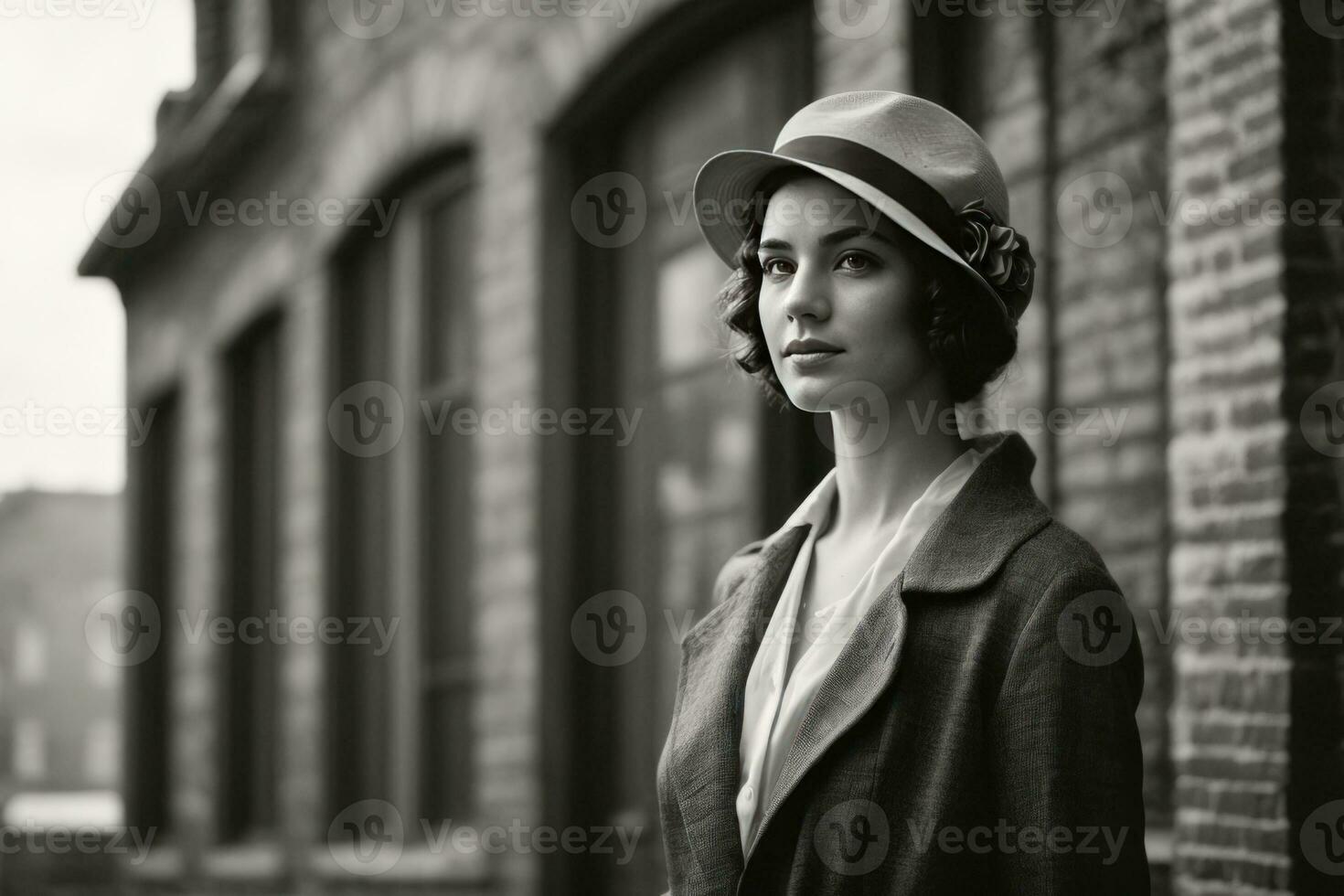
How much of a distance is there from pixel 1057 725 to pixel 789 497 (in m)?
3.44

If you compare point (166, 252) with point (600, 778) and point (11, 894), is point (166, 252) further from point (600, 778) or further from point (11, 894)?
point (600, 778)

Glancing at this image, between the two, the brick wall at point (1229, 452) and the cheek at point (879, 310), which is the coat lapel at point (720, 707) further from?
the brick wall at point (1229, 452)

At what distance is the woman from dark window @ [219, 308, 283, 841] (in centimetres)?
786

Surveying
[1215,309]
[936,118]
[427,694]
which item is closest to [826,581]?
[936,118]

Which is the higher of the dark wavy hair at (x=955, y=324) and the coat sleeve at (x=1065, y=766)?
the dark wavy hair at (x=955, y=324)

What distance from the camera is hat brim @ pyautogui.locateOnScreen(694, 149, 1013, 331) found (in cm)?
238

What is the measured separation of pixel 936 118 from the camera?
8.30 feet

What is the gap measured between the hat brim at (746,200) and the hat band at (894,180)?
0.01m

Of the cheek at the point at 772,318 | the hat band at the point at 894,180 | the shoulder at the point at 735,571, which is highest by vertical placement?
the hat band at the point at 894,180

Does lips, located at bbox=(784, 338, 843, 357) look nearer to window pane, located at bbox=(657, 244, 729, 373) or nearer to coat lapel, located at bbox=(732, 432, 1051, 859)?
coat lapel, located at bbox=(732, 432, 1051, 859)

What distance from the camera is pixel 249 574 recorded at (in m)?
10.4

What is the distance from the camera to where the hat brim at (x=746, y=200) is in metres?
2.38

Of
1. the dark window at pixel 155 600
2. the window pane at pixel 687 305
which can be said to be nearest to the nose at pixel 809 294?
the window pane at pixel 687 305

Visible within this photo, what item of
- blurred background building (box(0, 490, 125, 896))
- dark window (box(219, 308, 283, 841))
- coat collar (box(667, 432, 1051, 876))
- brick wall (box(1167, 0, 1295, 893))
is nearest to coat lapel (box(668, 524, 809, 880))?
coat collar (box(667, 432, 1051, 876))
